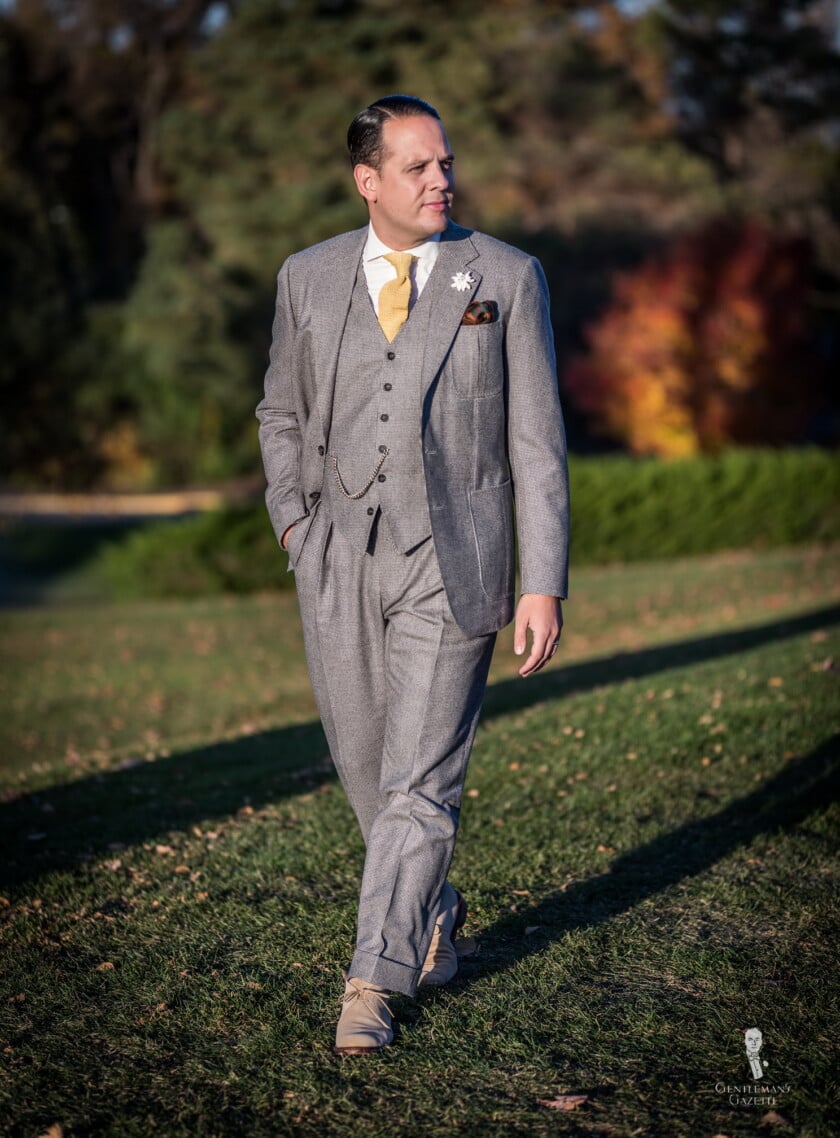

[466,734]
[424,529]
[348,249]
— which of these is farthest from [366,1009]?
[348,249]

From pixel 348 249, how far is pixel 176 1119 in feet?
7.33

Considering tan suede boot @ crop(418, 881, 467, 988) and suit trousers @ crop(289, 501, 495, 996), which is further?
tan suede boot @ crop(418, 881, 467, 988)

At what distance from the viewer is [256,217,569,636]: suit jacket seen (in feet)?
10.4

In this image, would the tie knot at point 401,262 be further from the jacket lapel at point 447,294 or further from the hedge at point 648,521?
the hedge at point 648,521

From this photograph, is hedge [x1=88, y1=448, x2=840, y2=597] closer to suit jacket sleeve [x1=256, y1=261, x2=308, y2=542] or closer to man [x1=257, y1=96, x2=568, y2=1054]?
suit jacket sleeve [x1=256, y1=261, x2=308, y2=542]

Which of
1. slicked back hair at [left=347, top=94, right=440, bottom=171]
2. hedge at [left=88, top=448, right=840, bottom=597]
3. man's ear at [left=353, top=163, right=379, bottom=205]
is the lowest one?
hedge at [left=88, top=448, right=840, bottom=597]

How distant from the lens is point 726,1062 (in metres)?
3.05

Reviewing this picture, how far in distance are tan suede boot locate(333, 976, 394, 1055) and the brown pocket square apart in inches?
66.7

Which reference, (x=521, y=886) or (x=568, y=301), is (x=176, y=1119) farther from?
(x=568, y=301)

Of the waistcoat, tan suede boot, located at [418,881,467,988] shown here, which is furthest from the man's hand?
tan suede boot, located at [418,881,467,988]

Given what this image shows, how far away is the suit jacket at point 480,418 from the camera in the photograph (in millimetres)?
3158

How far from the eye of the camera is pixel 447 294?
125 inches

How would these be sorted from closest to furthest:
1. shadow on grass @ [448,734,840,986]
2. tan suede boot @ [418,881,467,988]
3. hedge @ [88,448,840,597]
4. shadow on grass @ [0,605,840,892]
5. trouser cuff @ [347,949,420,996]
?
trouser cuff @ [347,949,420,996]
tan suede boot @ [418,881,467,988]
shadow on grass @ [448,734,840,986]
shadow on grass @ [0,605,840,892]
hedge @ [88,448,840,597]

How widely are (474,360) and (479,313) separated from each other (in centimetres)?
12
